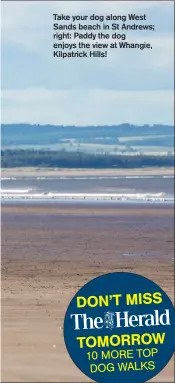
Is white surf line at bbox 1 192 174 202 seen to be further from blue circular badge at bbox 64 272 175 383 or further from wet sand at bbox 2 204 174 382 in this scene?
blue circular badge at bbox 64 272 175 383

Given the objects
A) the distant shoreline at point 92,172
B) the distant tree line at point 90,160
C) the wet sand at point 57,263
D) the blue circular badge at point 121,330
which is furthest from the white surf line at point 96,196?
the blue circular badge at point 121,330

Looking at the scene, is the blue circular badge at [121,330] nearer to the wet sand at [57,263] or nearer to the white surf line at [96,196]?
the wet sand at [57,263]

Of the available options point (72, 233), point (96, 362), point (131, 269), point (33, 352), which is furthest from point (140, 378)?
point (72, 233)

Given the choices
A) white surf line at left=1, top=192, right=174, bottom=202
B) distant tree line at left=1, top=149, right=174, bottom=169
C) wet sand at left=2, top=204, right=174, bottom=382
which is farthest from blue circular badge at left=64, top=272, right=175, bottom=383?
distant tree line at left=1, top=149, right=174, bottom=169

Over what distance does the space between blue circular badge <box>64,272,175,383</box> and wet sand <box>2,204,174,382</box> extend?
9.06ft

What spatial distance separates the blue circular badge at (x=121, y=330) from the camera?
15.3 ft

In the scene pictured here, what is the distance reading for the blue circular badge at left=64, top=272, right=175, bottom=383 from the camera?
4.66 m

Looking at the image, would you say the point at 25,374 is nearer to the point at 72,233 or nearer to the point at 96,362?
the point at 96,362

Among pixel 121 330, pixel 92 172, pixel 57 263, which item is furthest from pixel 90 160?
pixel 121 330

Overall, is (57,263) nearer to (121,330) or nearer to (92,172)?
(121,330)

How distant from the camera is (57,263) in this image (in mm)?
15539

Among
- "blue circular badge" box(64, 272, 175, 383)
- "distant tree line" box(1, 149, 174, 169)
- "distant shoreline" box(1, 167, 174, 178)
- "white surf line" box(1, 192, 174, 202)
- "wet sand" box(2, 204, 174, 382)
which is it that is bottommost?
"wet sand" box(2, 204, 174, 382)

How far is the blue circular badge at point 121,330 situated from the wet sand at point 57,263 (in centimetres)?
276

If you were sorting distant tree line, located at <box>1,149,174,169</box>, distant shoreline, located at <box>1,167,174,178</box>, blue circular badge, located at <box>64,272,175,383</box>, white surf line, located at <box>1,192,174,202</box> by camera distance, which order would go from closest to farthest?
blue circular badge, located at <box>64,272,175,383</box> → white surf line, located at <box>1,192,174,202</box> → distant tree line, located at <box>1,149,174,169</box> → distant shoreline, located at <box>1,167,174,178</box>
